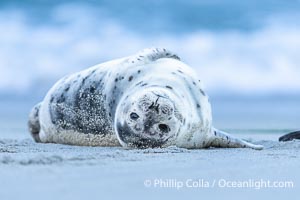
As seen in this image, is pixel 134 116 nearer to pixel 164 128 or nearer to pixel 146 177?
pixel 164 128

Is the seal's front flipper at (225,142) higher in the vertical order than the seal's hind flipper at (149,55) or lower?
lower

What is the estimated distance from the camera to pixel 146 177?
3.79m

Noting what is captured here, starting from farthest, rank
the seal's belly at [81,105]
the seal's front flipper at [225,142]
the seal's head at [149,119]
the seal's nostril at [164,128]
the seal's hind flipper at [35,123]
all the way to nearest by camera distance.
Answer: the seal's hind flipper at [35,123]
the seal's belly at [81,105]
the seal's front flipper at [225,142]
the seal's nostril at [164,128]
the seal's head at [149,119]

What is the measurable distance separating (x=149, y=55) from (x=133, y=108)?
66.7 inches

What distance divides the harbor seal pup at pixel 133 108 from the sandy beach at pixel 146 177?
27.6 inches

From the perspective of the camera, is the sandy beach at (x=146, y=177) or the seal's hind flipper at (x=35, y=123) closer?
the sandy beach at (x=146, y=177)

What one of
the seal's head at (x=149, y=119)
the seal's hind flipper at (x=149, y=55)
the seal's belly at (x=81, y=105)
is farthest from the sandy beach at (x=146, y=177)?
the seal's hind flipper at (x=149, y=55)

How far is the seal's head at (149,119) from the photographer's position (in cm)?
580

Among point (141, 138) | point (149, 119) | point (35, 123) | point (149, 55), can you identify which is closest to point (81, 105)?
point (149, 55)

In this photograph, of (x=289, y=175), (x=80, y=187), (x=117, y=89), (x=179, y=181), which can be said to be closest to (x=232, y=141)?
(x=117, y=89)

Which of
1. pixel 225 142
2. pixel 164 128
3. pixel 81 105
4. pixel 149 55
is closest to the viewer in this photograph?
pixel 164 128

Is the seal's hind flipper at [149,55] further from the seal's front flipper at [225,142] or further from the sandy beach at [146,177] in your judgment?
the sandy beach at [146,177]

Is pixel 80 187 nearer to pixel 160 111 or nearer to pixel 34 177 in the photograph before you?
pixel 34 177

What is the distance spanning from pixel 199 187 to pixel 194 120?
120 inches
